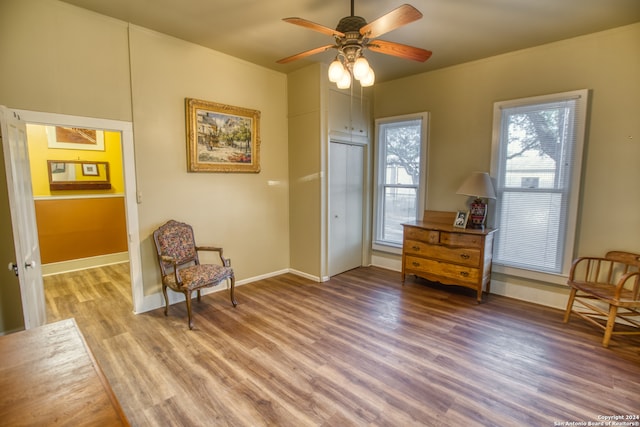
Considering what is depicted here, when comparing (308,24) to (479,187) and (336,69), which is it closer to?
(336,69)

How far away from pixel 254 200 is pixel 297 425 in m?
2.85

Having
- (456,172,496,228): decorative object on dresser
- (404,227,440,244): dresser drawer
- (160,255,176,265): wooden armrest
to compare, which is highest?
(456,172,496,228): decorative object on dresser

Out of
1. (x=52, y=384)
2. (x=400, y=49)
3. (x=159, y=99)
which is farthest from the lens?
(x=159, y=99)

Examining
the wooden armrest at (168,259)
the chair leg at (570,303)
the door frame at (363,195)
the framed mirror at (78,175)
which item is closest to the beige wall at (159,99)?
the wooden armrest at (168,259)

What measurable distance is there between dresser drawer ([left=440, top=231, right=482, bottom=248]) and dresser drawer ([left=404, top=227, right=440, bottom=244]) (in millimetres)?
69

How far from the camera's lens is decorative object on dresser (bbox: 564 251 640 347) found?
8.53 feet

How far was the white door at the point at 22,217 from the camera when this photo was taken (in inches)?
82.0

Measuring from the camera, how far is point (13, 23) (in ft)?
7.91

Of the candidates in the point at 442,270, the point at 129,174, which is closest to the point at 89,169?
the point at 129,174

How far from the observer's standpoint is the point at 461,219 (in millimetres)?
3842

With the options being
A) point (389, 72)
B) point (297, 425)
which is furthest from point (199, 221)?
point (389, 72)

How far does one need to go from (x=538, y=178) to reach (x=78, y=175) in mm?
6406

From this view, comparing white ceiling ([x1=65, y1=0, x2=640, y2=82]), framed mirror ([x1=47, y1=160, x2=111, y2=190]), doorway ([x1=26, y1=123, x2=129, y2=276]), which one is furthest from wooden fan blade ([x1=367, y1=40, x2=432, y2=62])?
framed mirror ([x1=47, y1=160, x2=111, y2=190])

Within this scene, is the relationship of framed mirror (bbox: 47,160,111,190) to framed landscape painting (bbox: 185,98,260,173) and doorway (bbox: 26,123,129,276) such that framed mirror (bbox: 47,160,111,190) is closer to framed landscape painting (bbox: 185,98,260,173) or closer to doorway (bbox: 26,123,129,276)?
doorway (bbox: 26,123,129,276)
